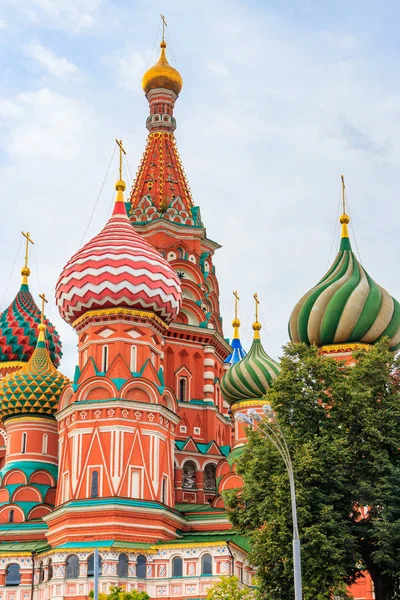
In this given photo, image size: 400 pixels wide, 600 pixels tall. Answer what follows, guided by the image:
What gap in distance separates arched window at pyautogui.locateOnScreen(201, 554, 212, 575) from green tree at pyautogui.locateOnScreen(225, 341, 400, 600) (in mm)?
5769

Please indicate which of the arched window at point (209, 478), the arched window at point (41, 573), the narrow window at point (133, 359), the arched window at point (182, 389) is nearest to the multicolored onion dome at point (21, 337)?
the arched window at point (182, 389)

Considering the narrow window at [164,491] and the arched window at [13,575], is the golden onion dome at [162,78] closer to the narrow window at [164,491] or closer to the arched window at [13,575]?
the narrow window at [164,491]

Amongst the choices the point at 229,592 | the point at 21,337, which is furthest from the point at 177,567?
the point at 21,337

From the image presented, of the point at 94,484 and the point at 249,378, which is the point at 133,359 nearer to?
the point at 94,484

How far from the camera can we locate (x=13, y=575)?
29.2 m

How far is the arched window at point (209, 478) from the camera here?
34438 mm

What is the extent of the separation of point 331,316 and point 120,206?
8765mm

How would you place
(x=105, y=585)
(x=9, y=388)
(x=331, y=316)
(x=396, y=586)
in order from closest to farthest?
(x=396, y=586) < (x=105, y=585) < (x=331, y=316) < (x=9, y=388)

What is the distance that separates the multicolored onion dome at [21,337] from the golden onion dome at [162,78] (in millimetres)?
11052

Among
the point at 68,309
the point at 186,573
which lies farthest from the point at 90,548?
the point at 68,309

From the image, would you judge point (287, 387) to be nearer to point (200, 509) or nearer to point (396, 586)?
point (396, 586)

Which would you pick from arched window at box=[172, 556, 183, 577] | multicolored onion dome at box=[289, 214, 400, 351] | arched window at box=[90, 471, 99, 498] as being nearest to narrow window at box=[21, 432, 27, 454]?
arched window at box=[90, 471, 99, 498]

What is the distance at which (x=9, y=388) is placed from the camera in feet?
111

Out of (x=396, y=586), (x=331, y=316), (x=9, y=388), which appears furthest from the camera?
(x=9, y=388)
